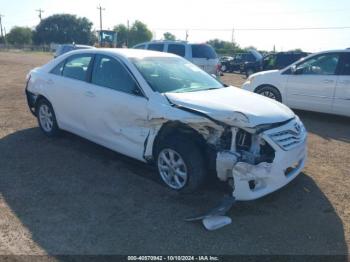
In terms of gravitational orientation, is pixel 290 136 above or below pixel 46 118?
above

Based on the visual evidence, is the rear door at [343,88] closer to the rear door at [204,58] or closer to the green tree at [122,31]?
the rear door at [204,58]

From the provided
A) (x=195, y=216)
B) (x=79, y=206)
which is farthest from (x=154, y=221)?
(x=79, y=206)

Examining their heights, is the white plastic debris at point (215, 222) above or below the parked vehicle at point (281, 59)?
below

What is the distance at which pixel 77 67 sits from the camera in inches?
222

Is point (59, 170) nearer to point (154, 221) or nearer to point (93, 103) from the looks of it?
point (93, 103)

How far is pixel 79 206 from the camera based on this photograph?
393cm

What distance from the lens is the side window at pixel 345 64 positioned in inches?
305

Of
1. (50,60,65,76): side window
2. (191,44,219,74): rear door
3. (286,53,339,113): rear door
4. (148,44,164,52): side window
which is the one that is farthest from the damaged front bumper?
(148,44,164,52): side window

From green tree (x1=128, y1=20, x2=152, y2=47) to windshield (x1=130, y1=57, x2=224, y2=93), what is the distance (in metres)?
93.7

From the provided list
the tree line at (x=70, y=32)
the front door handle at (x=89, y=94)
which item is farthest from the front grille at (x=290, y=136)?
the tree line at (x=70, y=32)

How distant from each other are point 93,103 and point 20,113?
13.1 feet

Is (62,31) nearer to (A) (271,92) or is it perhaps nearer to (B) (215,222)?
(A) (271,92)

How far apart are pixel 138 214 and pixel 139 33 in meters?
99.3

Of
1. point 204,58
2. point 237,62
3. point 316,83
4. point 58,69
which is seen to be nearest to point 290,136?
point 58,69
